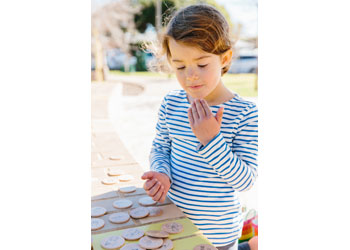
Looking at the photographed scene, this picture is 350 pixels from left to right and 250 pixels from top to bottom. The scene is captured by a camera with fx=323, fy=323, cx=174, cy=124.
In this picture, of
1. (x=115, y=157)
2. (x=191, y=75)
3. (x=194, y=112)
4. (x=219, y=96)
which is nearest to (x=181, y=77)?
(x=191, y=75)

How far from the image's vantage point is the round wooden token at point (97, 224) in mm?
1028

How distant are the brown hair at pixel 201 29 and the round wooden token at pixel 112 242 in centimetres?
72

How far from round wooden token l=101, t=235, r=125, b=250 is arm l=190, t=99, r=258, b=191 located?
1.29ft

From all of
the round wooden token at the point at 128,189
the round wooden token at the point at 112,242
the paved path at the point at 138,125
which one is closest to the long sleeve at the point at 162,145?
the round wooden token at the point at 128,189

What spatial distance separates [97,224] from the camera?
3.44 ft

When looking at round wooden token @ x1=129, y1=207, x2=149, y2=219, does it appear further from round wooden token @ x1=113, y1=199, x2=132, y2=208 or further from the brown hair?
the brown hair

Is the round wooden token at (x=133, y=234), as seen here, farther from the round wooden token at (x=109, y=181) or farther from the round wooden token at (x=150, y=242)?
the round wooden token at (x=109, y=181)

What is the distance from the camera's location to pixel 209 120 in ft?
3.67

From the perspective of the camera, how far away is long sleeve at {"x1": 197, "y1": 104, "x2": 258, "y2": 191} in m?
1.12
